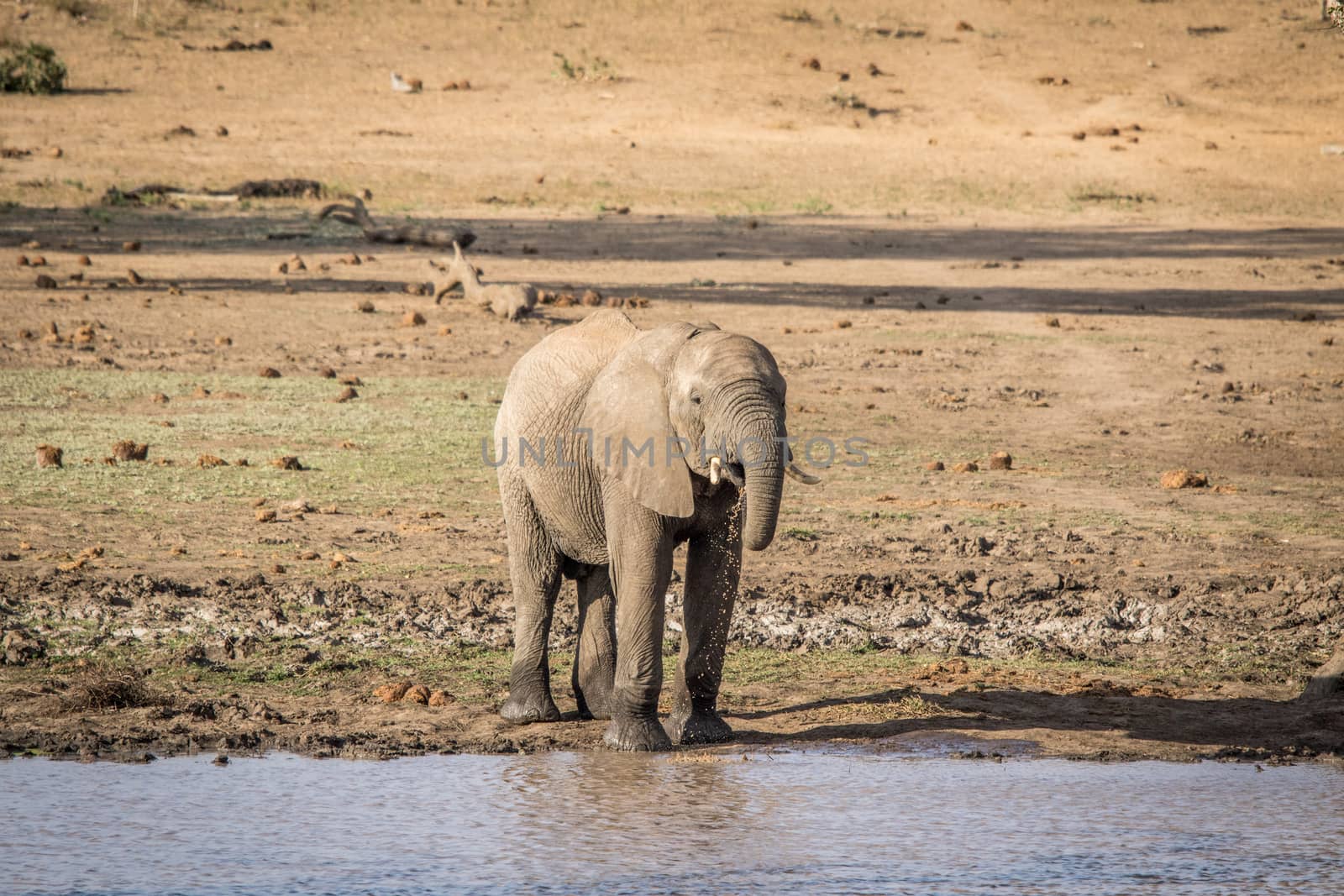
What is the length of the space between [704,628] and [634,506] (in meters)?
0.58

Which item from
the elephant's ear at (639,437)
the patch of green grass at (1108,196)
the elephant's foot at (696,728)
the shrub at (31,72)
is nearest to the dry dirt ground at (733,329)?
the patch of green grass at (1108,196)

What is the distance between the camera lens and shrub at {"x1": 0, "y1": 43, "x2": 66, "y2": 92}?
3200 cm

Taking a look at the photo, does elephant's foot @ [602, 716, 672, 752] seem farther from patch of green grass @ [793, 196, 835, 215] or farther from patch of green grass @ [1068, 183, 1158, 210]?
patch of green grass @ [1068, 183, 1158, 210]

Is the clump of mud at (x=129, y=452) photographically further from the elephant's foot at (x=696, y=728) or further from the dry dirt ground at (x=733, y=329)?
the elephant's foot at (x=696, y=728)

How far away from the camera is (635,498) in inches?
245

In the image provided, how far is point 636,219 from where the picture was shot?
24859 millimetres

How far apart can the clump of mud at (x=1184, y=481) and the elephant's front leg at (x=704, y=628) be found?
19.5 feet

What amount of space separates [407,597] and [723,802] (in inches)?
124

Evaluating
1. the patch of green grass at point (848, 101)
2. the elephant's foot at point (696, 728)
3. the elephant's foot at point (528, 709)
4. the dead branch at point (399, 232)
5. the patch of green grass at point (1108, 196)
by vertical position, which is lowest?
the elephant's foot at point (528, 709)

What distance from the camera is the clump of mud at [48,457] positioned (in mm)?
11162

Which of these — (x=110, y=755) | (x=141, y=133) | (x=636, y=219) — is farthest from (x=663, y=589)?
(x=141, y=133)

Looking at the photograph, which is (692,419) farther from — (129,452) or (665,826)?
(129,452)

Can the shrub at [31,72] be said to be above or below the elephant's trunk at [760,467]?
above

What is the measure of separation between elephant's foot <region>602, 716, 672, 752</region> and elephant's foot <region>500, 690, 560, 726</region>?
481 mm
